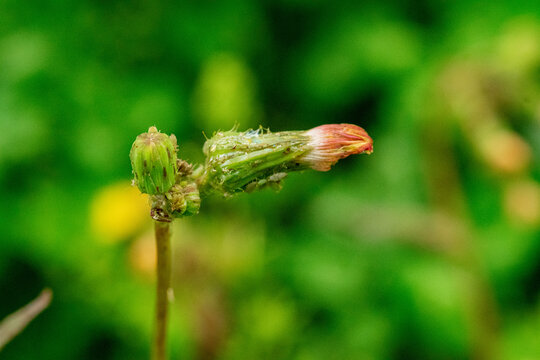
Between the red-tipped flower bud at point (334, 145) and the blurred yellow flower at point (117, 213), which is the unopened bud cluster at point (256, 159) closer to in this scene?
the red-tipped flower bud at point (334, 145)

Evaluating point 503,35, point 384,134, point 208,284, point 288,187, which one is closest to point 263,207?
point 288,187

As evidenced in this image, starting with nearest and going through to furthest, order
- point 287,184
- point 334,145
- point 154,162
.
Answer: point 154,162
point 334,145
point 287,184

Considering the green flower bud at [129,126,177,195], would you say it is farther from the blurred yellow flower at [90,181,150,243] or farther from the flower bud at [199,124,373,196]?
the blurred yellow flower at [90,181,150,243]

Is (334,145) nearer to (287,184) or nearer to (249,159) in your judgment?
(249,159)

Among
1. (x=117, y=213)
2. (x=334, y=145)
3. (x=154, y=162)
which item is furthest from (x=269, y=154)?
(x=117, y=213)

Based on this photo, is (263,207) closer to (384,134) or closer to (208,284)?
(208,284)

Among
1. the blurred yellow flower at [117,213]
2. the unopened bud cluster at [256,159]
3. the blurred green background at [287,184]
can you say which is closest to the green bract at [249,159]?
the unopened bud cluster at [256,159]
